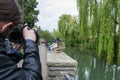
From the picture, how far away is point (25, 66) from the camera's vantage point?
1.01 m

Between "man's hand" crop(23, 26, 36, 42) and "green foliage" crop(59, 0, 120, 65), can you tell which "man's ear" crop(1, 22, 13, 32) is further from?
"green foliage" crop(59, 0, 120, 65)

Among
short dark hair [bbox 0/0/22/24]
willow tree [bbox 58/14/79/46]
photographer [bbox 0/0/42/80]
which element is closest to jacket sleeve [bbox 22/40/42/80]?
photographer [bbox 0/0/42/80]

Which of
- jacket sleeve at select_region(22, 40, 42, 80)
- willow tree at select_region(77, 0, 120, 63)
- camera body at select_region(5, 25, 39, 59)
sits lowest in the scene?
willow tree at select_region(77, 0, 120, 63)

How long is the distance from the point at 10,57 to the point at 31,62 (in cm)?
7

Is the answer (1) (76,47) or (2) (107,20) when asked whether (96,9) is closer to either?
(2) (107,20)

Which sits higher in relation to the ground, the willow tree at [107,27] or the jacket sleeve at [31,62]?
the jacket sleeve at [31,62]

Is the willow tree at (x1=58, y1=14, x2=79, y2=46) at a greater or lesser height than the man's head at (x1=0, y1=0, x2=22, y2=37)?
lesser

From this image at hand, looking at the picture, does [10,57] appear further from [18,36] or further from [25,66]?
[18,36]

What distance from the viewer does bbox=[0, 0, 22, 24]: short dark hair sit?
3.14 ft

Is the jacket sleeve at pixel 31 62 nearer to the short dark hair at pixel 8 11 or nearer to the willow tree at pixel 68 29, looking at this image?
the short dark hair at pixel 8 11

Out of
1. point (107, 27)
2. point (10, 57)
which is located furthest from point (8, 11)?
point (107, 27)

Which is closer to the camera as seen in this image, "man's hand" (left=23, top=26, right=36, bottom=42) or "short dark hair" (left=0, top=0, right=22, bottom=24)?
"short dark hair" (left=0, top=0, right=22, bottom=24)

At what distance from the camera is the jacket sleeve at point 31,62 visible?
0.98m

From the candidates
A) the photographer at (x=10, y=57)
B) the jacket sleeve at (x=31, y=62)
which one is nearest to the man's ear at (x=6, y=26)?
the photographer at (x=10, y=57)
